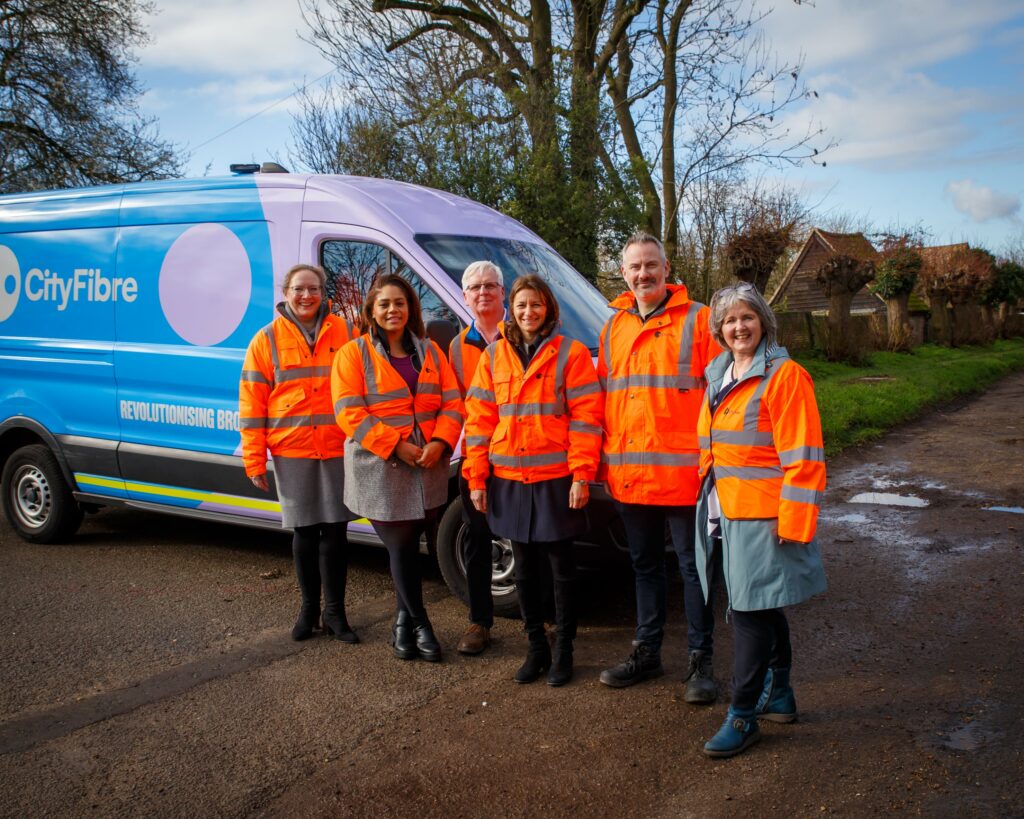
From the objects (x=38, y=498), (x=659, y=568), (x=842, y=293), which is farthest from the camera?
(x=842, y=293)

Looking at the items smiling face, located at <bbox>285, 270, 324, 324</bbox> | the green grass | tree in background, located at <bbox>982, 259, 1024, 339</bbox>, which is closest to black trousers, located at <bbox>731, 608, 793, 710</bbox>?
smiling face, located at <bbox>285, 270, 324, 324</bbox>

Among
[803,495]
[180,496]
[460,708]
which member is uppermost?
[803,495]

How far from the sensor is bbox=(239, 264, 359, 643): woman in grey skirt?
5062mm

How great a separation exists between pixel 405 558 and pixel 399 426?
702 mm

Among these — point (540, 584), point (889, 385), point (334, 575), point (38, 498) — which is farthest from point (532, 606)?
point (889, 385)

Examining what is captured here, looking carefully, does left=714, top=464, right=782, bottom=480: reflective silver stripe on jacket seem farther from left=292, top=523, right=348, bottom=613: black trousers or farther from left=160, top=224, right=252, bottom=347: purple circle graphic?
left=160, top=224, right=252, bottom=347: purple circle graphic

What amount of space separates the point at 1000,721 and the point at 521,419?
93.6 inches

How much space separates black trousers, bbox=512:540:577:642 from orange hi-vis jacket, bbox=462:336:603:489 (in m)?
0.38

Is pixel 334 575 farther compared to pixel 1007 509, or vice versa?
pixel 1007 509

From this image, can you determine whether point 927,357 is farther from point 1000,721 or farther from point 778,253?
point 1000,721

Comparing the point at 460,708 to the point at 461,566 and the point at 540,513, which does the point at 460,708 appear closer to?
the point at 540,513

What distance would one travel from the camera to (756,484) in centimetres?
369

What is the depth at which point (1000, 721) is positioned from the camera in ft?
12.7

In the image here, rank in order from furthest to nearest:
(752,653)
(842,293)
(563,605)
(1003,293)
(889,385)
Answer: (1003,293) < (842,293) < (889,385) < (563,605) < (752,653)
